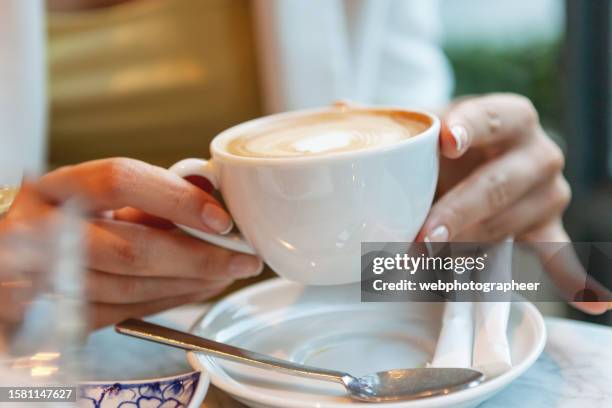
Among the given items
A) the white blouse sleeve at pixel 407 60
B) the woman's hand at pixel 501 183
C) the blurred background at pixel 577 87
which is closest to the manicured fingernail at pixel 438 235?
the woman's hand at pixel 501 183

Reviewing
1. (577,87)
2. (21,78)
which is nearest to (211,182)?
(21,78)

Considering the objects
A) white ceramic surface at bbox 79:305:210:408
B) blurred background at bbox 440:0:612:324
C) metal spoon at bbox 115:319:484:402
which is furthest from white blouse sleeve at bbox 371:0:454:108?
metal spoon at bbox 115:319:484:402

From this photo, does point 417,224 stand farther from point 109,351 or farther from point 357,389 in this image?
point 109,351

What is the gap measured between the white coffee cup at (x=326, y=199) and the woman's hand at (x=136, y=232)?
0.02 m

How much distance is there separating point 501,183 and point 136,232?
0.85ft

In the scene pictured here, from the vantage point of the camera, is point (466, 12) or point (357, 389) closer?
point (357, 389)

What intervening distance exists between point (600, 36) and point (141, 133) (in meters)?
0.78

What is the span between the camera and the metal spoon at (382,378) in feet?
1.07

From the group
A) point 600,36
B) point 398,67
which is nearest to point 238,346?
point 398,67

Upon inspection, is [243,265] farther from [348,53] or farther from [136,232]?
[348,53]

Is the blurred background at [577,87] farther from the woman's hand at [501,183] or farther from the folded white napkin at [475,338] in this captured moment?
the folded white napkin at [475,338]

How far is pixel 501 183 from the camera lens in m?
0.50

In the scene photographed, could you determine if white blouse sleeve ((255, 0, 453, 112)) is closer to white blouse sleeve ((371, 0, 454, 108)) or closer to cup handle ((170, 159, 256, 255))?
white blouse sleeve ((371, 0, 454, 108))

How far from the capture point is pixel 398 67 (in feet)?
3.17
